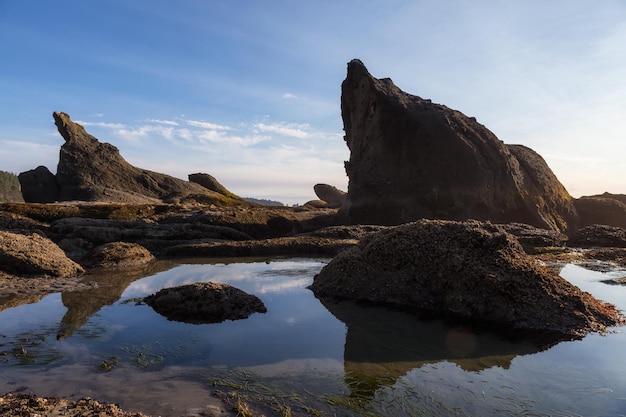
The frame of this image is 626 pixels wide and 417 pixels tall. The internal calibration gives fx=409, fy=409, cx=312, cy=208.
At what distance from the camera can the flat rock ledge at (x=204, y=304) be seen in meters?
10.7

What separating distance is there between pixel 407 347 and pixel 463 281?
3.71m

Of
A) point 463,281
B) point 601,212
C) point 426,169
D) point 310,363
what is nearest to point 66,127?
point 426,169

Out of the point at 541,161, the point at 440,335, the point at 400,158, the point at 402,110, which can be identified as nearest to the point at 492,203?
the point at 400,158

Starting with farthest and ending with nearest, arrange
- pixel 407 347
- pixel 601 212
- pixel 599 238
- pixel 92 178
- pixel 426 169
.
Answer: pixel 92 178 < pixel 601 212 < pixel 426 169 < pixel 599 238 < pixel 407 347

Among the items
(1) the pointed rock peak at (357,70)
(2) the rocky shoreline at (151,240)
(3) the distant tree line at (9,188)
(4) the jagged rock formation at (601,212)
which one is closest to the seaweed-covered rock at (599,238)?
(2) the rocky shoreline at (151,240)

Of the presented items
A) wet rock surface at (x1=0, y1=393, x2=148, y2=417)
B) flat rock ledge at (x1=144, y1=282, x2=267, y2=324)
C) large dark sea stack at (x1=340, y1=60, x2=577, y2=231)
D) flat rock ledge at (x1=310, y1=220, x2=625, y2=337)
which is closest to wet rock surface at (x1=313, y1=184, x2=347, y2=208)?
large dark sea stack at (x1=340, y1=60, x2=577, y2=231)

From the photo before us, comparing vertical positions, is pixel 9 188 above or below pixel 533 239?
above

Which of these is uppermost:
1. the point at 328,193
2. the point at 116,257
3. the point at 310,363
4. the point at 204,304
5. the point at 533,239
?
the point at 328,193

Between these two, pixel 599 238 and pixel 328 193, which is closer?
pixel 599 238

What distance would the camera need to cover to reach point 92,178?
51281 millimetres

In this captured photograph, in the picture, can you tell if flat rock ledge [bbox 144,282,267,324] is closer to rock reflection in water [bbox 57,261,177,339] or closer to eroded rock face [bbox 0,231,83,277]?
rock reflection in water [bbox 57,261,177,339]

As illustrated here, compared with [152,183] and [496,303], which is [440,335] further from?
[152,183]

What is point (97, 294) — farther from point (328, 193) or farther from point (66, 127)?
point (328, 193)

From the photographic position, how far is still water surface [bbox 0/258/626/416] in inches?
246
